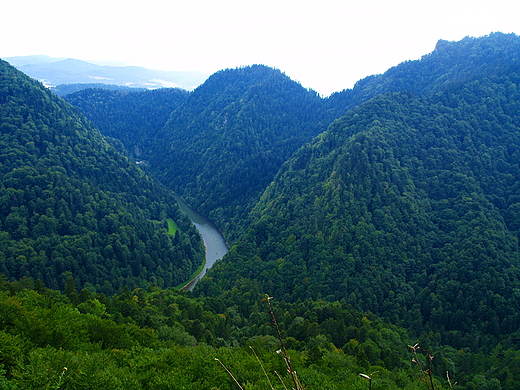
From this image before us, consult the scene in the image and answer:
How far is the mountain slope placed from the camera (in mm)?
98250

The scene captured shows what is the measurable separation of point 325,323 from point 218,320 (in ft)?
71.1

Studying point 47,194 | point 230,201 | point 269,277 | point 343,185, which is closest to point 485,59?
point 343,185

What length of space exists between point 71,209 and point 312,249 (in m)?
79.5

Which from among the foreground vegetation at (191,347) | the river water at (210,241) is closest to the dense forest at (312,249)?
the foreground vegetation at (191,347)

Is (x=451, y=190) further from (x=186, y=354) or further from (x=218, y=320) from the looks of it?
(x=186, y=354)

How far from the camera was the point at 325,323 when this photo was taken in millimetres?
75875

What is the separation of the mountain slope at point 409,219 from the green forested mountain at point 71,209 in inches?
1063

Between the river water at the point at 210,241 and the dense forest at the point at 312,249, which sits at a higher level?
the dense forest at the point at 312,249

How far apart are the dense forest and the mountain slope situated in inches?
21.1

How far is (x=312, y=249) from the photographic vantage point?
11781 centimetres

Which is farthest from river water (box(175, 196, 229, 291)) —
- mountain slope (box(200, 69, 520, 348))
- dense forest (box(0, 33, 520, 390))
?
mountain slope (box(200, 69, 520, 348))

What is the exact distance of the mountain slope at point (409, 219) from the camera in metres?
98.2

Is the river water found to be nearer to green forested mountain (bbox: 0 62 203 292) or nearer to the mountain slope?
green forested mountain (bbox: 0 62 203 292)

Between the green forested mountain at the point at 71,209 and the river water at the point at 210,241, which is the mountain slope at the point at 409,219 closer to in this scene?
the river water at the point at 210,241
